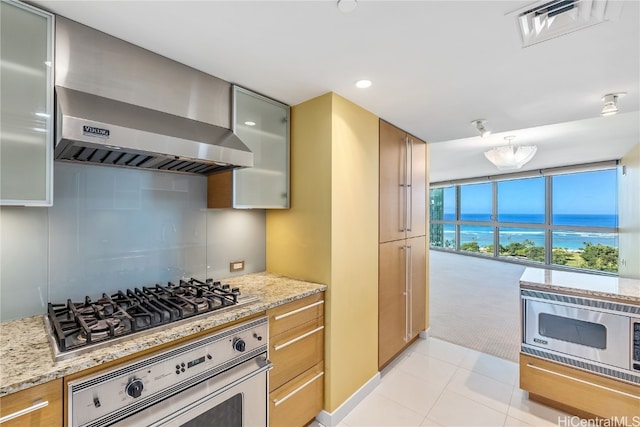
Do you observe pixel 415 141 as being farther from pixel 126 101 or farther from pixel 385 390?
pixel 126 101

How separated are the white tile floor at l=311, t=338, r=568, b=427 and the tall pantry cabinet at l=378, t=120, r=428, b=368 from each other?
0.77ft

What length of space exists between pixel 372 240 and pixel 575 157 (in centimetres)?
578

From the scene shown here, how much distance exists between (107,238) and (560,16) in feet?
8.25

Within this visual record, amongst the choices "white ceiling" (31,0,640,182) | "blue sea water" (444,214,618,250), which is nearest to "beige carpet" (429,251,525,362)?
"blue sea water" (444,214,618,250)

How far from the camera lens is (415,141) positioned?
10.2 feet

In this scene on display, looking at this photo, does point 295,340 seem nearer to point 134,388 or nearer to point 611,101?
point 134,388

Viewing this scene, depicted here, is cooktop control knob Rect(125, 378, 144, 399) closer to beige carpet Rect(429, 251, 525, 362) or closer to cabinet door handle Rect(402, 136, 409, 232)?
cabinet door handle Rect(402, 136, 409, 232)

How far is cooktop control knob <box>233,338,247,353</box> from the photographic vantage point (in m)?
1.44

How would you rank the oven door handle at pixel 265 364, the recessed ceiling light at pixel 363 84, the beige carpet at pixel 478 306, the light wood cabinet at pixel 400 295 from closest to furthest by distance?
the oven door handle at pixel 265 364, the recessed ceiling light at pixel 363 84, the light wood cabinet at pixel 400 295, the beige carpet at pixel 478 306

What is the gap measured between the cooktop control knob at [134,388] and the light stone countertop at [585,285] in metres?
2.55

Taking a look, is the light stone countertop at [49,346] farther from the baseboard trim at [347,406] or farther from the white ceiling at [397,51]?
the white ceiling at [397,51]

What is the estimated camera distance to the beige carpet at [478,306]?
3.32 meters

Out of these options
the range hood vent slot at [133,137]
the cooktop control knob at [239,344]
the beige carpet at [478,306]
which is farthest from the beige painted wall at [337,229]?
the beige carpet at [478,306]

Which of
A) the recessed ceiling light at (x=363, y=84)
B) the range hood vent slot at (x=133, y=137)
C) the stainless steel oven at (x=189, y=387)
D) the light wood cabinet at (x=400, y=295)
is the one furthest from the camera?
the light wood cabinet at (x=400, y=295)
